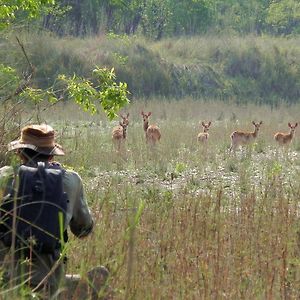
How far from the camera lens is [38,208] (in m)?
5.29

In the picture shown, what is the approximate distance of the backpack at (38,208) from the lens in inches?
207

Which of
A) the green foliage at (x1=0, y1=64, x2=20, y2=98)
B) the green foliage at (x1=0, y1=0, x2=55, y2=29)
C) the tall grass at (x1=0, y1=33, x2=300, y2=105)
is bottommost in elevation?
the tall grass at (x1=0, y1=33, x2=300, y2=105)

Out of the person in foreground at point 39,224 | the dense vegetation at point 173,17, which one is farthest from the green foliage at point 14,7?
the dense vegetation at point 173,17

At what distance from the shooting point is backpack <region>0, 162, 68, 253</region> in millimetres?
5246

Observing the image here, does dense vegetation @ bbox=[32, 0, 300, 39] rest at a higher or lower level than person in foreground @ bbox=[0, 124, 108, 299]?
lower

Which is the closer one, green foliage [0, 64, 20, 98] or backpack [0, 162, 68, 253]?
backpack [0, 162, 68, 253]

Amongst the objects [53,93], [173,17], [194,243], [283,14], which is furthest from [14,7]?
[283,14]

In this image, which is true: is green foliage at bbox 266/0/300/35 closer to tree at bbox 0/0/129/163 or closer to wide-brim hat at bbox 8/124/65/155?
tree at bbox 0/0/129/163

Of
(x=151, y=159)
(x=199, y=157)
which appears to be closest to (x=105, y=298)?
(x=151, y=159)

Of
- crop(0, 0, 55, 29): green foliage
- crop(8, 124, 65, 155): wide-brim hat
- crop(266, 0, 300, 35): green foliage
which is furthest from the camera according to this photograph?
crop(266, 0, 300, 35): green foliage

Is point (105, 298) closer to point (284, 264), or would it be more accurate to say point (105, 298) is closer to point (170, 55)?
point (284, 264)

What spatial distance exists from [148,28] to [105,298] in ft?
172

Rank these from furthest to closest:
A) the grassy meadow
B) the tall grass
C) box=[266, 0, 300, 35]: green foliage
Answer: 1. box=[266, 0, 300, 35]: green foliage
2. the tall grass
3. the grassy meadow

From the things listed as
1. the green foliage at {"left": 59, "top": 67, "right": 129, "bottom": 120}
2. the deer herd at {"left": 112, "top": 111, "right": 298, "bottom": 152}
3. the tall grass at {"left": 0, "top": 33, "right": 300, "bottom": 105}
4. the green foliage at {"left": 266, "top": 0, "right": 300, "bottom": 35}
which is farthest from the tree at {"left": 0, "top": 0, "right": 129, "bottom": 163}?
the green foliage at {"left": 266, "top": 0, "right": 300, "bottom": 35}
